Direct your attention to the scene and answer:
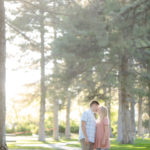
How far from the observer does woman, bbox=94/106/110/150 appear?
6.45 m

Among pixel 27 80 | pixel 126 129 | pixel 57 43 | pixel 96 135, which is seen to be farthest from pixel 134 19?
pixel 27 80

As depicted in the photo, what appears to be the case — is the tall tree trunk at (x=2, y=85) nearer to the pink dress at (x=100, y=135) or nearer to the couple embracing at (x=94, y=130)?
the couple embracing at (x=94, y=130)

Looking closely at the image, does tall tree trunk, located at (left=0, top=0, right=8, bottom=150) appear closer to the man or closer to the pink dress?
the man

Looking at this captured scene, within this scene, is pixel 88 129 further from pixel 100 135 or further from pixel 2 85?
pixel 2 85

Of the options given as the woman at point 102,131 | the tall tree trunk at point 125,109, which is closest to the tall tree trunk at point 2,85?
the woman at point 102,131

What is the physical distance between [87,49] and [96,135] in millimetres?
11416

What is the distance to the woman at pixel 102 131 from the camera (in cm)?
645

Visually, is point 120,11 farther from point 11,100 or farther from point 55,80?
point 11,100

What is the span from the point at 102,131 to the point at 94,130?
150 mm

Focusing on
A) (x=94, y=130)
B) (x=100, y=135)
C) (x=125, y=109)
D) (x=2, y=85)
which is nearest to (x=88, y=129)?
(x=94, y=130)

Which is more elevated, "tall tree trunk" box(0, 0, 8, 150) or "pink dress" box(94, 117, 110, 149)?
"tall tree trunk" box(0, 0, 8, 150)

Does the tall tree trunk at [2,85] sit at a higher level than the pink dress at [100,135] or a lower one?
higher

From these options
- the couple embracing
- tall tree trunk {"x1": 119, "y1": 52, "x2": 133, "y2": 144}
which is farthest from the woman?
tall tree trunk {"x1": 119, "y1": 52, "x2": 133, "y2": 144}

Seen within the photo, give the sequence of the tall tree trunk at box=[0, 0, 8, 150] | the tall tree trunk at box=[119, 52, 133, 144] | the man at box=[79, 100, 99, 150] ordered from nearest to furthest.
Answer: the man at box=[79, 100, 99, 150], the tall tree trunk at box=[0, 0, 8, 150], the tall tree trunk at box=[119, 52, 133, 144]
